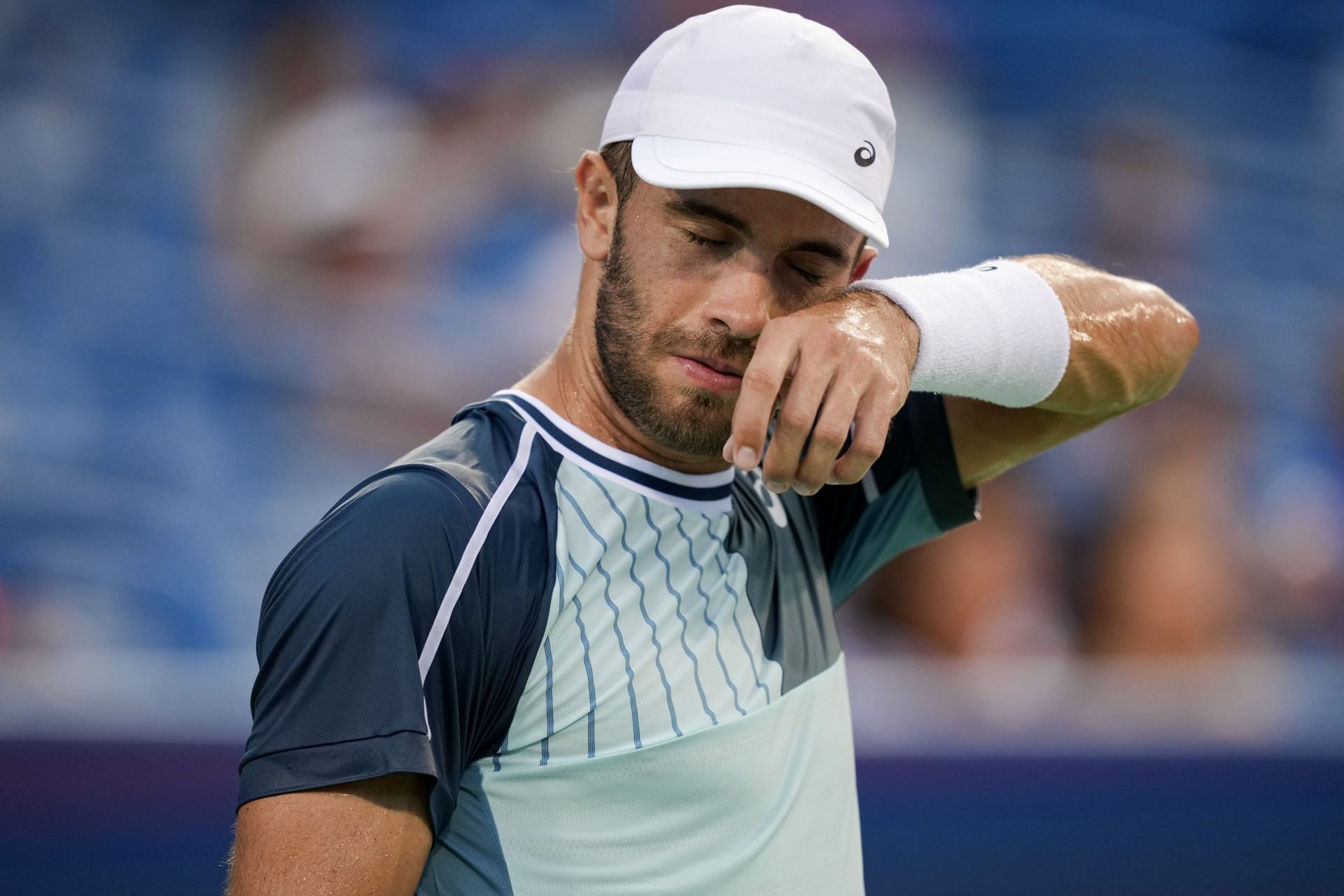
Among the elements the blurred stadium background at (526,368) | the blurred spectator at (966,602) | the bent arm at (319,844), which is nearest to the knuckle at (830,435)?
A: the bent arm at (319,844)

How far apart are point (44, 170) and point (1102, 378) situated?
3.09 m

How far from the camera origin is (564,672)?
130cm

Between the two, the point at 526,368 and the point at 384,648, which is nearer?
the point at 384,648

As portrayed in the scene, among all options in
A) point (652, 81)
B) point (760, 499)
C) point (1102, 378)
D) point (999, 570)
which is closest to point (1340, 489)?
point (999, 570)

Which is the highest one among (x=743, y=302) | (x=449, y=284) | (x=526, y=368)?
(x=449, y=284)

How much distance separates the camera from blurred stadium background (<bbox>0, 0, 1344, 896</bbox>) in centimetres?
325

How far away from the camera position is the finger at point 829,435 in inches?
43.9

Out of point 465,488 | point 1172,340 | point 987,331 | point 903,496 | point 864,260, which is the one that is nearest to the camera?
point 465,488

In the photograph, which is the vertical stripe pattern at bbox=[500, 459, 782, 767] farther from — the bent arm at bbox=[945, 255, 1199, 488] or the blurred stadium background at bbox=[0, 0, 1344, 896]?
the blurred stadium background at bbox=[0, 0, 1344, 896]

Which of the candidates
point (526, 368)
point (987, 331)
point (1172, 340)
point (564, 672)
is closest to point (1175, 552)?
point (526, 368)

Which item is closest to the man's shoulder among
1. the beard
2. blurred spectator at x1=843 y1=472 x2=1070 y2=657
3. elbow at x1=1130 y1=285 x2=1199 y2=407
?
the beard

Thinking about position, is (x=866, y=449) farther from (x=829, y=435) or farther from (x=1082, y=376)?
(x=1082, y=376)

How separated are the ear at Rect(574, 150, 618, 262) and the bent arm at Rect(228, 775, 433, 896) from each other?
67 cm

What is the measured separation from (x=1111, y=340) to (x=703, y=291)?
65 centimetres
